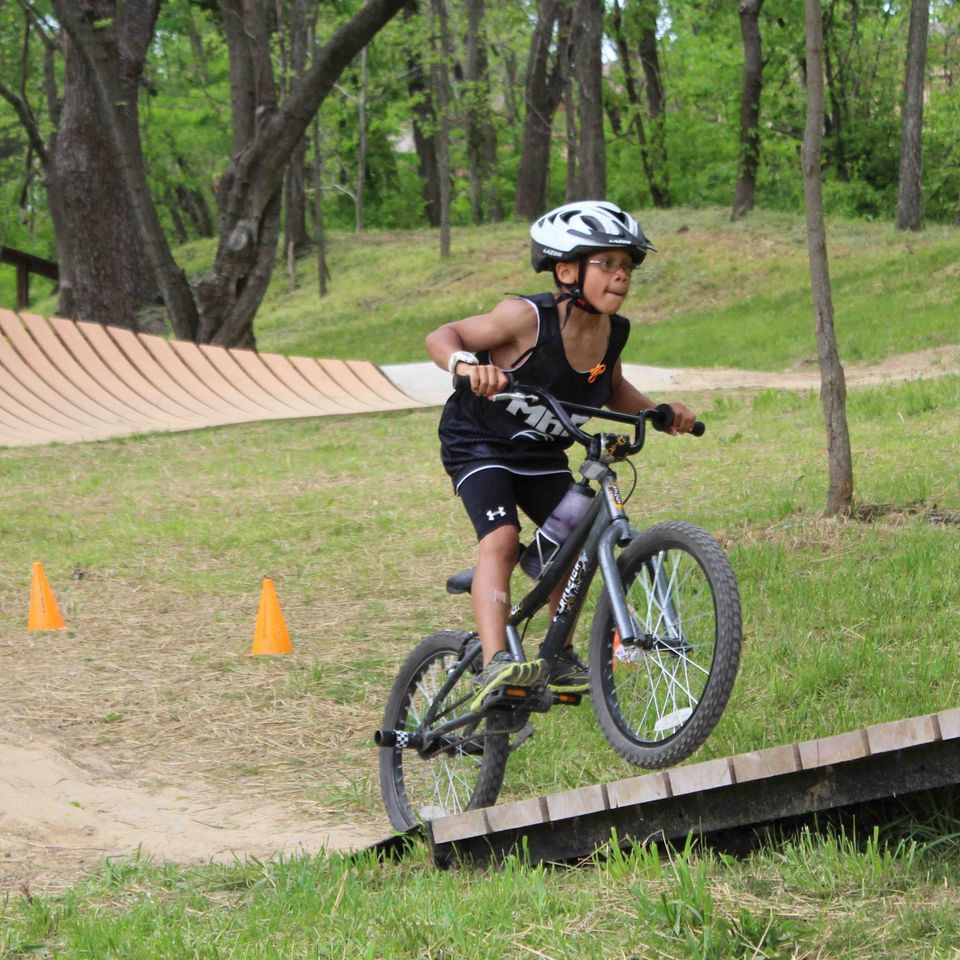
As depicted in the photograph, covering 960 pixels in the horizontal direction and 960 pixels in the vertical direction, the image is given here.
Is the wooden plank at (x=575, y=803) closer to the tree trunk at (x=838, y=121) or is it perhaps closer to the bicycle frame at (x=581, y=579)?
the bicycle frame at (x=581, y=579)

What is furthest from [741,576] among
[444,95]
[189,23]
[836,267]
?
[189,23]

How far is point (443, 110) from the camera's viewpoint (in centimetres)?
2775

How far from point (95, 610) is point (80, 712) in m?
1.85

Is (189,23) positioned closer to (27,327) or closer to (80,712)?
(27,327)

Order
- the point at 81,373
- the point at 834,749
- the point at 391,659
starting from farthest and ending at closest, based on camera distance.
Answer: the point at 81,373
the point at 391,659
the point at 834,749

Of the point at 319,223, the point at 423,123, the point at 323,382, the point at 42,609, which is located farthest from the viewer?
the point at 423,123

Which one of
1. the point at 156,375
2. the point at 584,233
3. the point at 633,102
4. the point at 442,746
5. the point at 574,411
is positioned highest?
the point at 633,102

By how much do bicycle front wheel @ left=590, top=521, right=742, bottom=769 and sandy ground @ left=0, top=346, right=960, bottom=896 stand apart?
1.05 m

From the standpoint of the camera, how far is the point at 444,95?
96.2ft

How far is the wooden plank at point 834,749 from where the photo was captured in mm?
3391

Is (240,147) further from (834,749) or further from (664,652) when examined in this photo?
(834,749)

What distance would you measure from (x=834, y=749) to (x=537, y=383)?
5.38 ft

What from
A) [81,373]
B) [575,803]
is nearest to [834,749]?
[575,803]

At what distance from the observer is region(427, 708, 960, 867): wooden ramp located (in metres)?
3.42
